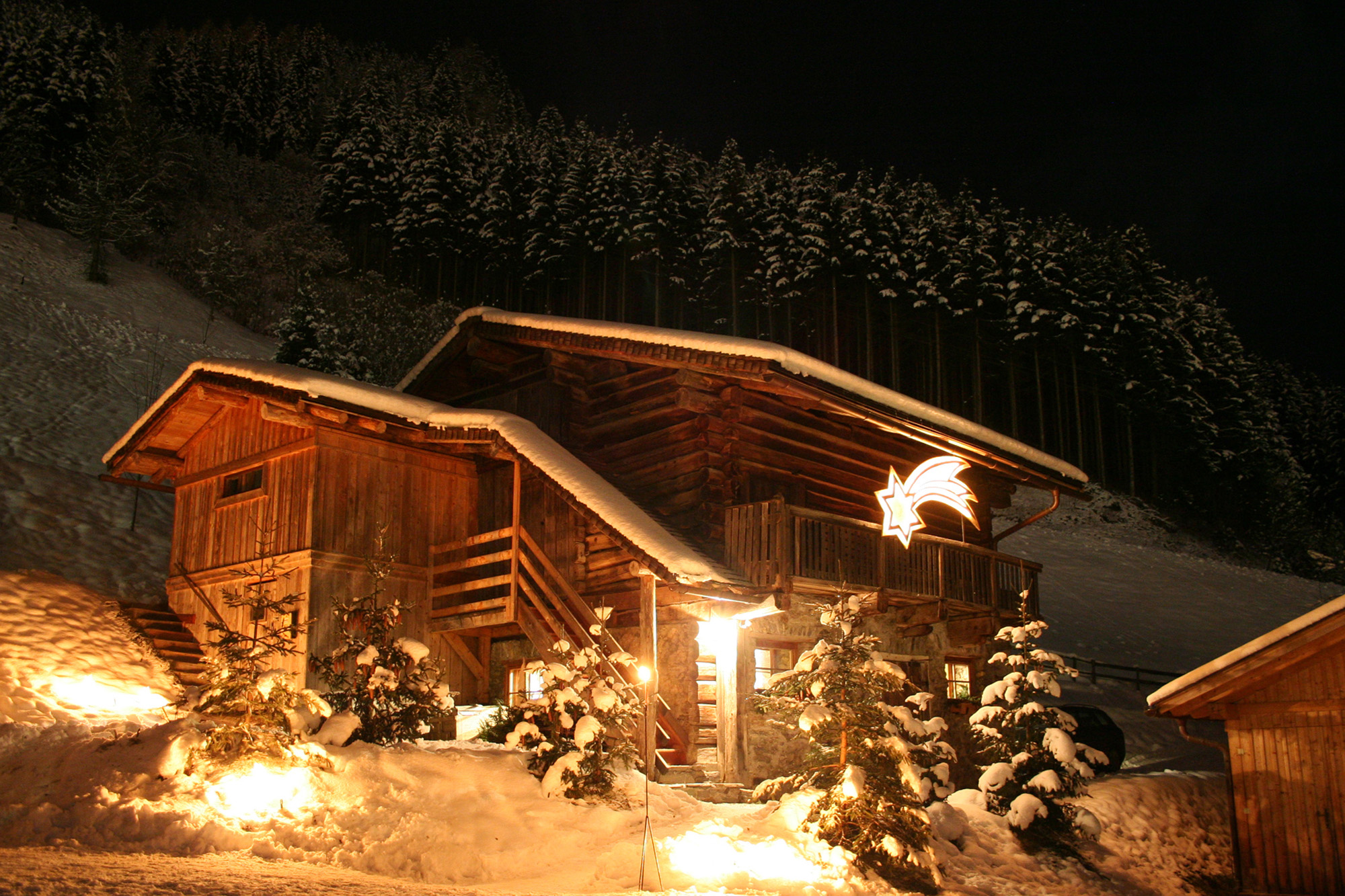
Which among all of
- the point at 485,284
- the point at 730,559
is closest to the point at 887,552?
the point at 730,559

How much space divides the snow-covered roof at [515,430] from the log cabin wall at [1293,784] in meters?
7.10

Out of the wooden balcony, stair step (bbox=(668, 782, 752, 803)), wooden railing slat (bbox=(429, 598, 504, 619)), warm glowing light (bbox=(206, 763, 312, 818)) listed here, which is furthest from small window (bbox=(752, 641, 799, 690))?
warm glowing light (bbox=(206, 763, 312, 818))

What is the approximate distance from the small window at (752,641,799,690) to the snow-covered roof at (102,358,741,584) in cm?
236

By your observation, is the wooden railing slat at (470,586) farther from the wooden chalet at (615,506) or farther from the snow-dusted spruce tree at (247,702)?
the snow-dusted spruce tree at (247,702)

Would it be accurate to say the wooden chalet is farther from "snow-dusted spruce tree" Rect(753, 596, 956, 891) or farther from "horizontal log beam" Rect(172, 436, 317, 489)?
"snow-dusted spruce tree" Rect(753, 596, 956, 891)

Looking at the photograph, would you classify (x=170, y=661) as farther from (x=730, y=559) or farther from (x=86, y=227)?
(x=86, y=227)

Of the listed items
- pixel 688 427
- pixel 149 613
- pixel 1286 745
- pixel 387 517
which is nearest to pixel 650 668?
pixel 688 427

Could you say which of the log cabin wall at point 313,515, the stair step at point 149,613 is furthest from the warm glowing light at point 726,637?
the stair step at point 149,613

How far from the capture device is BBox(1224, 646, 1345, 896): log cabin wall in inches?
489

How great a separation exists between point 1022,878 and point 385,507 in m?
11.5

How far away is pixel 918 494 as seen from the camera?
1748 centimetres

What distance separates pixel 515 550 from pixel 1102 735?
14.2m

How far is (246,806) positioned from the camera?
33.2 ft

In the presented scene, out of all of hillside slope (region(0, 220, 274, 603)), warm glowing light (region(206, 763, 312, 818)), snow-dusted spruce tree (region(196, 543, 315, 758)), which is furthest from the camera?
hillside slope (region(0, 220, 274, 603))
